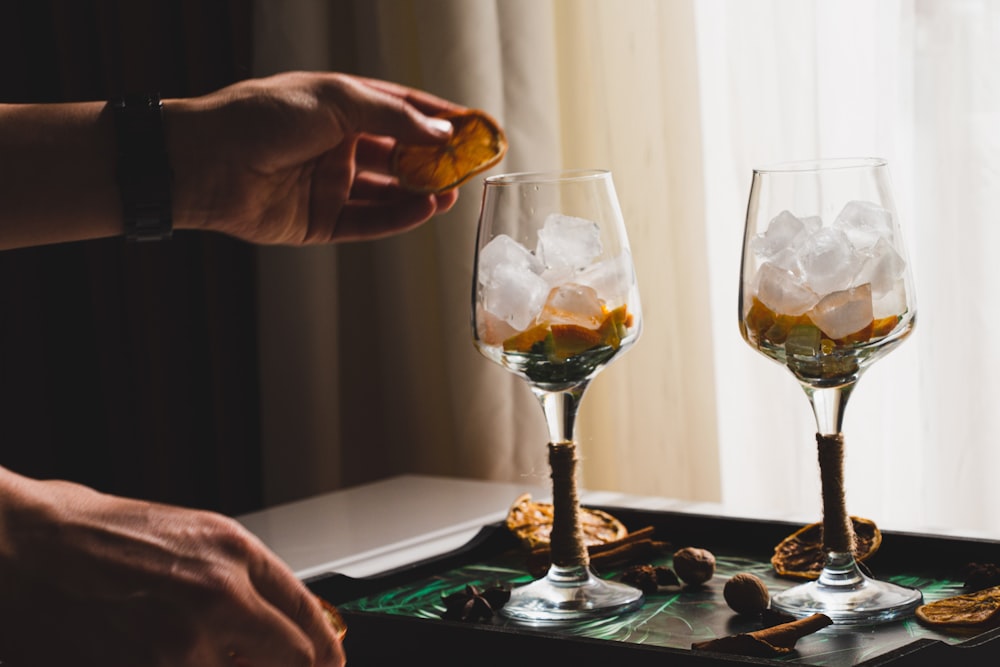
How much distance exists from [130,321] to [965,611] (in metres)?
2.02

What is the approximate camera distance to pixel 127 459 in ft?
8.59

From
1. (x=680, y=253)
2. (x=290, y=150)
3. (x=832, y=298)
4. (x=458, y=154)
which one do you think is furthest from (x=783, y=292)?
(x=680, y=253)

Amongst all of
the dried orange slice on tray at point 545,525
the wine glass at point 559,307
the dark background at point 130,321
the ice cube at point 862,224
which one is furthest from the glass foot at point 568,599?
the dark background at point 130,321

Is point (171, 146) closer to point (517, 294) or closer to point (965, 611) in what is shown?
point (517, 294)

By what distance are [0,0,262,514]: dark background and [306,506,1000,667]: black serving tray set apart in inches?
59.2

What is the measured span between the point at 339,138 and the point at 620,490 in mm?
958

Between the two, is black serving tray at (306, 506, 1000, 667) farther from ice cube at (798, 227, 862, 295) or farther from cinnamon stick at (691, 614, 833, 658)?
ice cube at (798, 227, 862, 295)

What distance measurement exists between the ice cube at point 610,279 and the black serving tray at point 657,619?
256mm

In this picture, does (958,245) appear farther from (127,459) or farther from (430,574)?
(127,459)

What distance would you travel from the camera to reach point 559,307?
1.00 m

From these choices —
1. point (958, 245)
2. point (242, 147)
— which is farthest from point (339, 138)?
point (958, 245)

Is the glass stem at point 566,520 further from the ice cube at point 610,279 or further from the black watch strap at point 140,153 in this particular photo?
the black watch strap at point 140,153

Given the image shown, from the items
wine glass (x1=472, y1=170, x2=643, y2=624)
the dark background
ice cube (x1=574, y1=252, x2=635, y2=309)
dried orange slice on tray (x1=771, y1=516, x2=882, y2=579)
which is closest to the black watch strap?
wine glass (x1=472, y1=170, x2=643, y2=624)

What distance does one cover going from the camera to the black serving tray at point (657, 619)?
0.84 m
